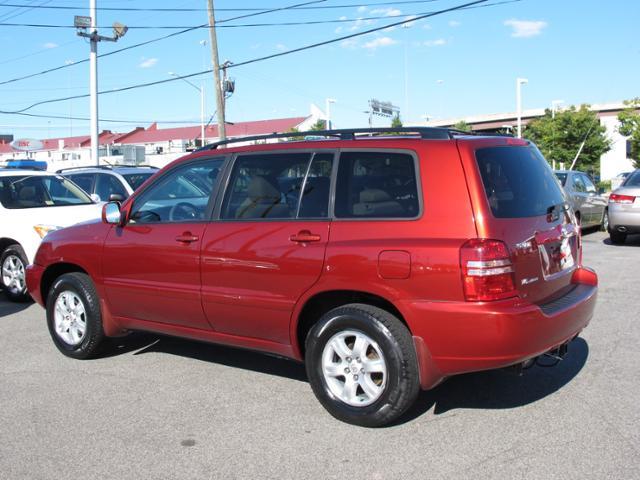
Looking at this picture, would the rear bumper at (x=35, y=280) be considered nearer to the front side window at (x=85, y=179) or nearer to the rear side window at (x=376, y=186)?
the rear side window at (x=376, y=186)

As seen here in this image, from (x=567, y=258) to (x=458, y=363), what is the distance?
1.27m

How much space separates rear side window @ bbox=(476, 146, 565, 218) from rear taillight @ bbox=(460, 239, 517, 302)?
0.25 meters

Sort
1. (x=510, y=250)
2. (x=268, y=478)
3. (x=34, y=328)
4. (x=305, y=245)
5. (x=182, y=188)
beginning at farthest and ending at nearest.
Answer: (x=34, y=328) → (x=182, y=188) → (x=305, y=245) → (x=510, y=250) → (x=268, y=478)

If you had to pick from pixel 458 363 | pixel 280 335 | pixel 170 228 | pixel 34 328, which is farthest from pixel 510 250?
pixel 34 328

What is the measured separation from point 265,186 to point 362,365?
4.72 ft

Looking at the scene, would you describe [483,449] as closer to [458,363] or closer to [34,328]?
[458,363]

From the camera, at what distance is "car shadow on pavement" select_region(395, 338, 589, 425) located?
4.55 m

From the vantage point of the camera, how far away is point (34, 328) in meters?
7.09

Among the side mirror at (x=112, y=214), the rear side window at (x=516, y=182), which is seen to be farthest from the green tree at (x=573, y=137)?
the side mirror at (x=112, y=214)

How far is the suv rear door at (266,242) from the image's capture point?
14.3 feet

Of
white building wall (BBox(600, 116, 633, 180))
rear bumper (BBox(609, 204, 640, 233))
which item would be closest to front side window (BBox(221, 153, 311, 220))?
rear bumper (BBox(609, 204, 640, 233))

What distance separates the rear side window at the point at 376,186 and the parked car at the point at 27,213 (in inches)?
213

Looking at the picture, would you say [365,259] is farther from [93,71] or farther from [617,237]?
[93,71]

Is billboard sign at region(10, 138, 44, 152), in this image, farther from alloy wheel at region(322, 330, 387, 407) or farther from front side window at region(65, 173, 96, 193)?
alloy wheel at region(322, 330, 387, 407)
